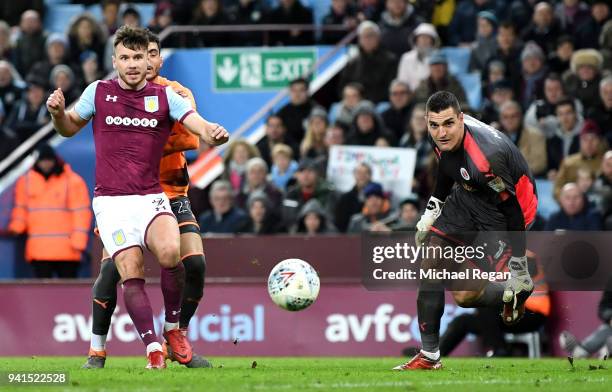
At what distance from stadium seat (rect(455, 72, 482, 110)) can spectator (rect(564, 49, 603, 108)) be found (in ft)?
4.85

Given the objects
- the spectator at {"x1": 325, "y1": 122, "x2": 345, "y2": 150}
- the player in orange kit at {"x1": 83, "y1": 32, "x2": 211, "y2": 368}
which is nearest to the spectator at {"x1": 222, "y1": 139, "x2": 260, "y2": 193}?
the spectator at {"x1": 325, "y1": 122, "x2": 345, "y2": 150}

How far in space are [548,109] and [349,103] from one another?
2.72 meters

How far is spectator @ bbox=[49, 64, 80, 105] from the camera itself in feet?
64.2

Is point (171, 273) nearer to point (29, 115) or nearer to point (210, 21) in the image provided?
point (29, 115)

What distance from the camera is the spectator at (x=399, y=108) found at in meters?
18.3

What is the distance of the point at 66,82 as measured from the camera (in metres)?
19.6

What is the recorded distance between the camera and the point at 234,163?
59.0ft

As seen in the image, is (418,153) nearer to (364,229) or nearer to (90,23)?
(364,229)

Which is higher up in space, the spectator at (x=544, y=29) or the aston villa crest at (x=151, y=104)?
the spectator at (x=544, y=29)

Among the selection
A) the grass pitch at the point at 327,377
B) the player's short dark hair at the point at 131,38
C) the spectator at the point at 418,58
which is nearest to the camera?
the grass pitch at the point at 327,377

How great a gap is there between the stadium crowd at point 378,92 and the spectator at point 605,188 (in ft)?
0.05

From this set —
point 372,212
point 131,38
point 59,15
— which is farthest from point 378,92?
point 131,38

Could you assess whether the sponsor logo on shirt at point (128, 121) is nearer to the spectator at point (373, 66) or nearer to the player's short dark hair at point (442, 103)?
the player's short dark hair at point (442, 103)

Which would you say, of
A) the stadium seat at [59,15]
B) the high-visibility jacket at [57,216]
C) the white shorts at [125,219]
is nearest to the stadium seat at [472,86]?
the high-visibility jacket at [57,216]
